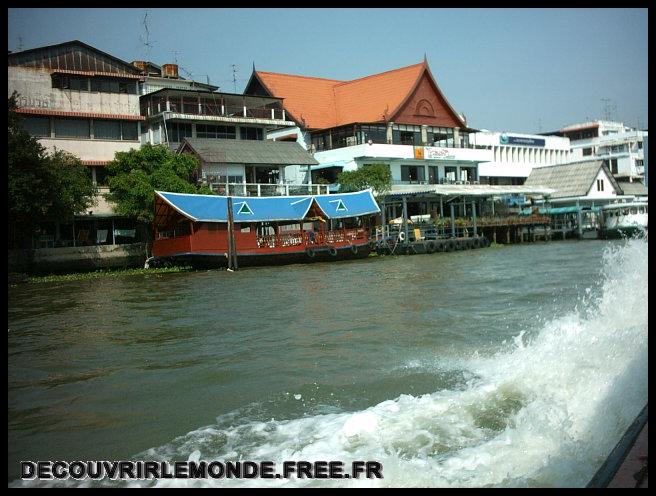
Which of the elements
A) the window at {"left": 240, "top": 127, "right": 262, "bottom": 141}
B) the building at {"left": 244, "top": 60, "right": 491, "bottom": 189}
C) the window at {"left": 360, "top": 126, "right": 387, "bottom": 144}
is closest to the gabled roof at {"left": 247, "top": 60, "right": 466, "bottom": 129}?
the building at {"left": 244, "top": 60, "right": 491, "bottom": 189}

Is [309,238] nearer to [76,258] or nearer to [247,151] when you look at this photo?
[247,151]

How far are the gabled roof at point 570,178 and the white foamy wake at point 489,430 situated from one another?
4438 cm

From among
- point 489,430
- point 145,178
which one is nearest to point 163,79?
point 145,178

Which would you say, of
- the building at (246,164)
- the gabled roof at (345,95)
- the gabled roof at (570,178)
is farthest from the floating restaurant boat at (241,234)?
the gabled roof at (570,178)

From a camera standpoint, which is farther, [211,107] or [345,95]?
[345,95]

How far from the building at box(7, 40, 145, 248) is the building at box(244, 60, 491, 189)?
9683 millimetres

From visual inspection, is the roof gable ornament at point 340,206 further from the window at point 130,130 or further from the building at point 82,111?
the window at point 130,130

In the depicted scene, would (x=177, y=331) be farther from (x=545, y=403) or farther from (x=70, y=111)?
(x=70, y=111)

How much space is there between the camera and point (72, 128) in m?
30.6

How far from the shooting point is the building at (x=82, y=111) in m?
29.7

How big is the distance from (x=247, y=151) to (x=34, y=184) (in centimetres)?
1241

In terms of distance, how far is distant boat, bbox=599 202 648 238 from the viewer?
137 feet
